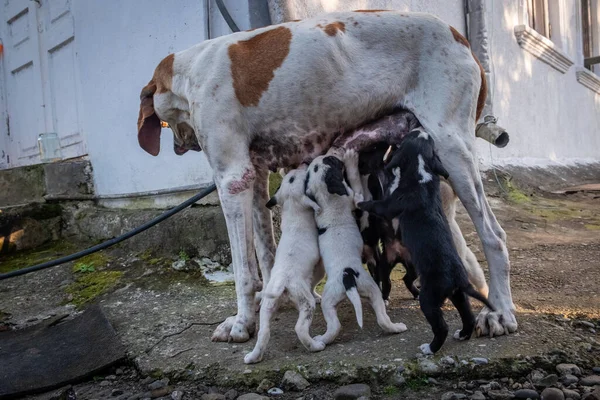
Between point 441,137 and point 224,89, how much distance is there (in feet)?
3.88

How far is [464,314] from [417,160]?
0.76 metres

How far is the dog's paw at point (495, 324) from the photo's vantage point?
8.49 ft

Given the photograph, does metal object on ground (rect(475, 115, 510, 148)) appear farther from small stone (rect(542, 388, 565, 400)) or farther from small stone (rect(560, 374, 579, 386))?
small stone (rect(542, 388, 565, 400))

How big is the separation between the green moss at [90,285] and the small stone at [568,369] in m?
3.24

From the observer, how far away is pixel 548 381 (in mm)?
2184

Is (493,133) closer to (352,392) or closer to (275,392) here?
(352,392)

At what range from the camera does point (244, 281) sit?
3.00 metres

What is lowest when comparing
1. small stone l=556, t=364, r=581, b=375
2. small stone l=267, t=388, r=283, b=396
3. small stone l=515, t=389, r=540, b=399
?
small stone l=267, t=388, r=283, b=396

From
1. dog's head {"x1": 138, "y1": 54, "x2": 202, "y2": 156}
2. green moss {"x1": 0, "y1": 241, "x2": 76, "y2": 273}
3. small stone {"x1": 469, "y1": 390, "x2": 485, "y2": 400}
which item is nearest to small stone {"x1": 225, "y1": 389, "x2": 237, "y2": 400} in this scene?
small stone {"x1": 469, "y1": 390, "x2": 485, "y2": 400}

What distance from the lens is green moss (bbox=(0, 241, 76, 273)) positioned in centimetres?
516

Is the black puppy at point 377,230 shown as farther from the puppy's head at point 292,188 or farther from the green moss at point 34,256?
the green moss at point 34,256

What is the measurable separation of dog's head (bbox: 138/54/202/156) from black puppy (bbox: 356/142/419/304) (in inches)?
44.5

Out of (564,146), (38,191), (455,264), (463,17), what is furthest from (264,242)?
(564,146)

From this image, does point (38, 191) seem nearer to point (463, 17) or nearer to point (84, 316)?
point (84, 316)
